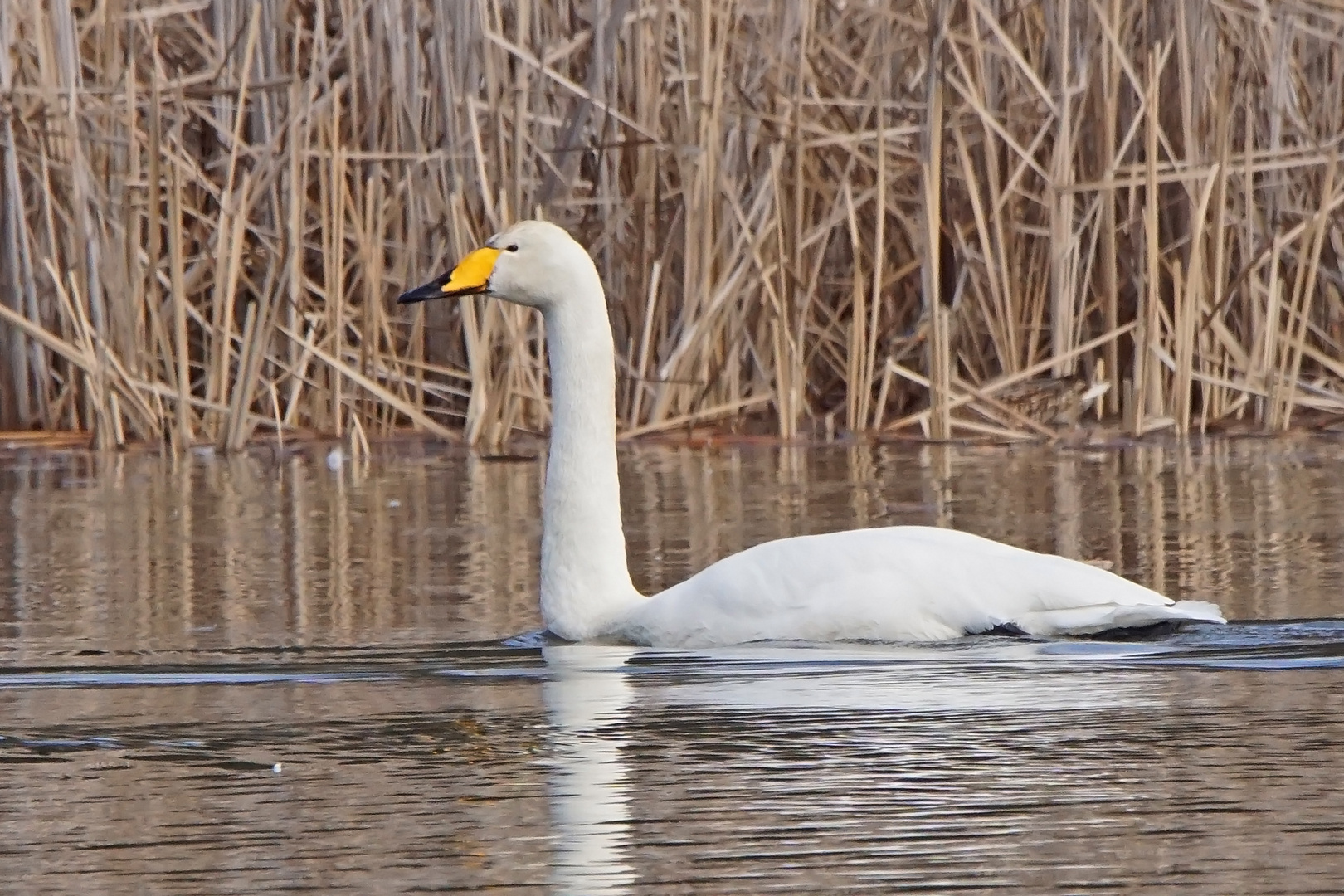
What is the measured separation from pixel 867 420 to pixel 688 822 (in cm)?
678

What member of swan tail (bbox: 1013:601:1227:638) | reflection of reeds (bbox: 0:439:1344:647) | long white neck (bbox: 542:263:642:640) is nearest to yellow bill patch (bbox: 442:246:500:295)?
long white neck (bbox: 542:263:642:640)

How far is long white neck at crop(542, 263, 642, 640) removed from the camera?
208 inches

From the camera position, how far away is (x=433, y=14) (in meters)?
9.95

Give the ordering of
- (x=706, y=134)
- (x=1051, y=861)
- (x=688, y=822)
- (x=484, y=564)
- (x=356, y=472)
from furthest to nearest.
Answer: (x=706, y=134) < (x=356, y=472) < (x=484, y=564) < (x=688, y=822) < (x=1051, y=861)

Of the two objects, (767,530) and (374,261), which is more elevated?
(374,261)

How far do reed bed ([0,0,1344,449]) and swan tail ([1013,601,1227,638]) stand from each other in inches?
171

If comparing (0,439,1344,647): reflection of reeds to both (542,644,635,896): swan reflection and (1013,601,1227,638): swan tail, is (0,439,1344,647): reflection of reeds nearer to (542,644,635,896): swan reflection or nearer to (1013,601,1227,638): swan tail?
(1013,601,1227,638): swan tail

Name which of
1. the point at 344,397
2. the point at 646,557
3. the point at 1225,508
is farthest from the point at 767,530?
the point at 344,397

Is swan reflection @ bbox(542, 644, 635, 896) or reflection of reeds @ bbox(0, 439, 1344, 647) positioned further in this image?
reflection of reeds @ bbox(0, 439, 1344, 647)

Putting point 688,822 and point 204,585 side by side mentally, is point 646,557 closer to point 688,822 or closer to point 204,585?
Result: point 204,585

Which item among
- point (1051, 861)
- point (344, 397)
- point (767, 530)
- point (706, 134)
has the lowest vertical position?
point (1051, 861)

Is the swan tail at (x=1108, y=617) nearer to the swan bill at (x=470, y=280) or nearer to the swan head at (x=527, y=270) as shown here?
the swan head at (x=527, y=270)

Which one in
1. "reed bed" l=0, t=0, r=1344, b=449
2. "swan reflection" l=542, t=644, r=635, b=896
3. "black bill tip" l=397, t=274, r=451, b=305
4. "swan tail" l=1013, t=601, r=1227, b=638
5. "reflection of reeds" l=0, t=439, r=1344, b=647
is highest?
"reed bed" l=0, t=0, r=1344, b=449

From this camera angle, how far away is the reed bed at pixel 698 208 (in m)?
9.49
